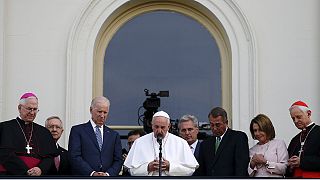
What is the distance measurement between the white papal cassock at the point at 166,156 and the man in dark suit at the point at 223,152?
0.27 metres

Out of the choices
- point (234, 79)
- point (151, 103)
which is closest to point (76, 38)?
A: point (151, 103)

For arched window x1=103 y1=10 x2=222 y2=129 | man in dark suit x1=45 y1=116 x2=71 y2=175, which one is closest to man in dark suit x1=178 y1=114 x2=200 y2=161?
man in dark suit x1=45 y1=116 x2=71 y2=175

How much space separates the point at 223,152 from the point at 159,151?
80 centimetres

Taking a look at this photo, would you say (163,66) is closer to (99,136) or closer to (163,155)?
(99,136)

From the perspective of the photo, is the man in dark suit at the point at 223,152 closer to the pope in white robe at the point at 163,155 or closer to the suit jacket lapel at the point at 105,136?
the pope in white robe at the point at 163,155

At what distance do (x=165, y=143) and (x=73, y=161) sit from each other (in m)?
1.04

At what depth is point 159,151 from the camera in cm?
877

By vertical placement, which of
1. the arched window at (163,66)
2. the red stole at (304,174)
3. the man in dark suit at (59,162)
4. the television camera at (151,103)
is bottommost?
the red stole at (304,174)

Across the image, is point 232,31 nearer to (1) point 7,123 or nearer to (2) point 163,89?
(2) point 163,89

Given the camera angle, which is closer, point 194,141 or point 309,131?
point 309,131

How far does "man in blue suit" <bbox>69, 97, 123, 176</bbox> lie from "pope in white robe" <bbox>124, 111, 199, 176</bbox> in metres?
0.21

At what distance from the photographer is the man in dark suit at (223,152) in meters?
9.02

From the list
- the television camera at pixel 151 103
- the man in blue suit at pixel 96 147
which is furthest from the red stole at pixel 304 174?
the television camera at pixel 151 103

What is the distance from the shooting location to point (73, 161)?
A: 8.99 m
